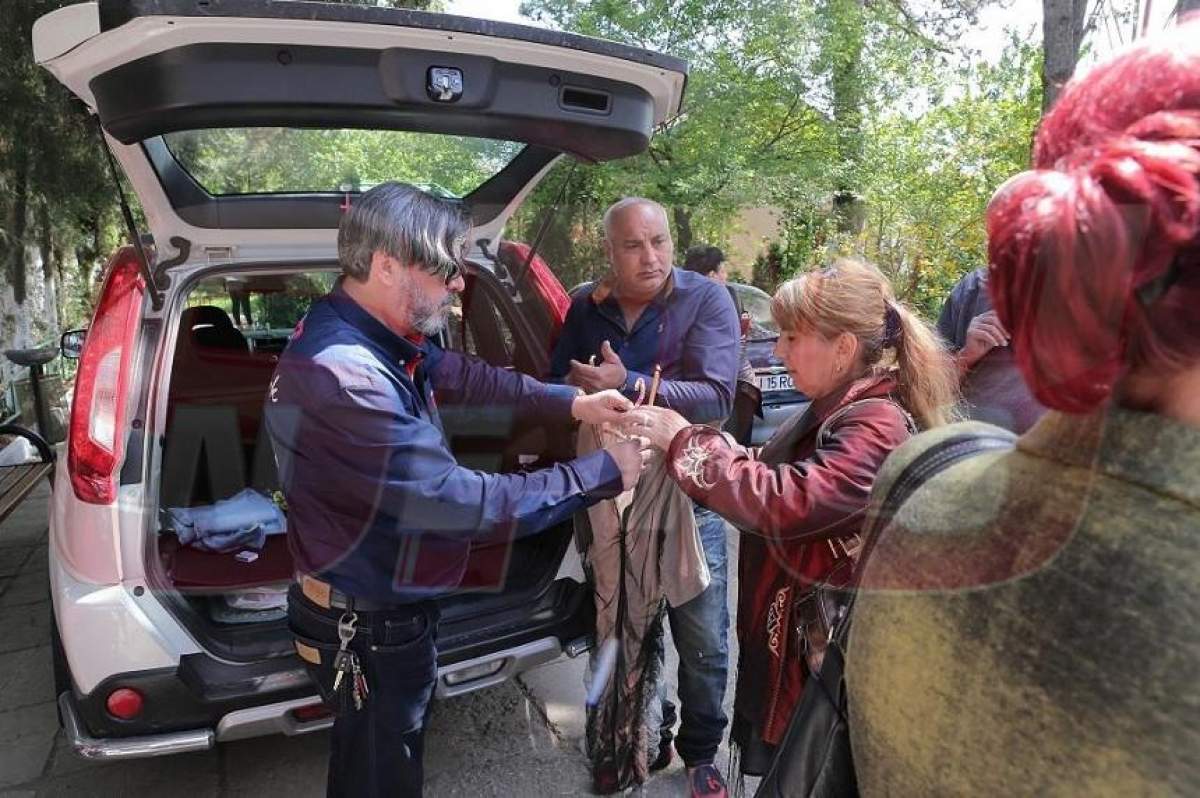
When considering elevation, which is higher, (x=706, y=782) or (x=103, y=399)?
(x=103, y=399)

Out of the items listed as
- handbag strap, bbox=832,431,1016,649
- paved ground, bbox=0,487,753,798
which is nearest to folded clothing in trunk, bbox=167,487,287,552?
paved ground, bbox=0,487,753,798

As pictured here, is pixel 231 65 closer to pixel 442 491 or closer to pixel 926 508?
pixel 442 491

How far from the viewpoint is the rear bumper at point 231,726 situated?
82.2 inches

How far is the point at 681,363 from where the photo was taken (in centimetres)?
251

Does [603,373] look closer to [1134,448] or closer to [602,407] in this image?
[602,407]

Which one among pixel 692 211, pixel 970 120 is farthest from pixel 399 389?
pixel 692 211

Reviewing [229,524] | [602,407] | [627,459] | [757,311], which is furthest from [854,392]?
[757,311]

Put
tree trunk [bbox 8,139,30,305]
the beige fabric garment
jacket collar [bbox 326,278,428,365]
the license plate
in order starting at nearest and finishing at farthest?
jacket collar [bbox 326,278,428,365] → the beige fabric garment → the license plate → tree trunk [bbox 8,139,30,305]

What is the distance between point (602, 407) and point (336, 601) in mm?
813

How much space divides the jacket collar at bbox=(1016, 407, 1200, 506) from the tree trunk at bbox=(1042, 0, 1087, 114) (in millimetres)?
4258

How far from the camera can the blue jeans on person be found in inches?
93.4

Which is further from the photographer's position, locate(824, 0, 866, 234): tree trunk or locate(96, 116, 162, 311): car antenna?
locate(824, 0, 866, 234): tree trunk

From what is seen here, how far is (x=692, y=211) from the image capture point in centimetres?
1173

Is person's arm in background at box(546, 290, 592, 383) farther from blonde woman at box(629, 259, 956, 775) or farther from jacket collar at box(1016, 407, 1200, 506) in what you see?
jacket collar at box(1016, 407, 1200, 506)
